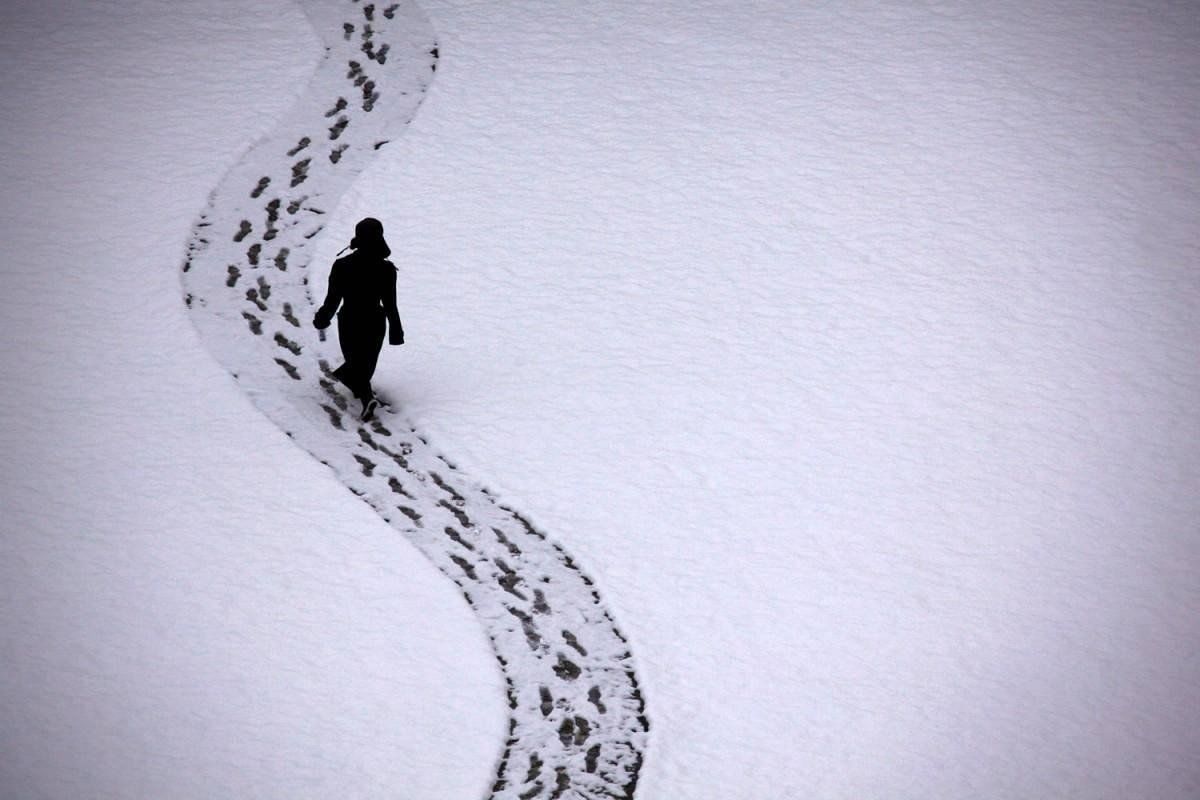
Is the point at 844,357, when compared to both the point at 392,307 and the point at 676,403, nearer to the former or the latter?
the point at 676,403

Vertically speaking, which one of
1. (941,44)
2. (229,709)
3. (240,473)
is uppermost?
(941,44)

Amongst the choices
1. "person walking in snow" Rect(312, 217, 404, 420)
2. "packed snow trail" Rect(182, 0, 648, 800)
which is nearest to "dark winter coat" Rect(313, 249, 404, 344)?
"person walking in snow" Rect(312, 217, 404, 420)

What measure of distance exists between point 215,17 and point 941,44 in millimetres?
7557

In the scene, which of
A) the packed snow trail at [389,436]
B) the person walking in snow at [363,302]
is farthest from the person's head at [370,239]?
the packed snow trail at [389,436]

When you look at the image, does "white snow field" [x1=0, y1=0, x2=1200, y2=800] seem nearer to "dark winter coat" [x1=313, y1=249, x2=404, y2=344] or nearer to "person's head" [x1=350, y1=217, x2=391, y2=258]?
"dark winter coat" [x1=313, y1=249, x2=404, y2=344]

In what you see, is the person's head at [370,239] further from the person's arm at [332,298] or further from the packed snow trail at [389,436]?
the packed snow trail at [389,436]

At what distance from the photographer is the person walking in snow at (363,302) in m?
7.91

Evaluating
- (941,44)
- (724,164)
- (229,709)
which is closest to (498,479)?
(229,709)

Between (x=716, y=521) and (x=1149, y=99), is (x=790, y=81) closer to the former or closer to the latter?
(x=1149, y=99)

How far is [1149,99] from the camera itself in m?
11.2

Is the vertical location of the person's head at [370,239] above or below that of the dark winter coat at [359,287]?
above

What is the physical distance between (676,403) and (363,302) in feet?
7.58

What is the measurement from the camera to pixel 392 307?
8.13 metres

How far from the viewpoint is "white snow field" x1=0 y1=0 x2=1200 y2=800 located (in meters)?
6.16
